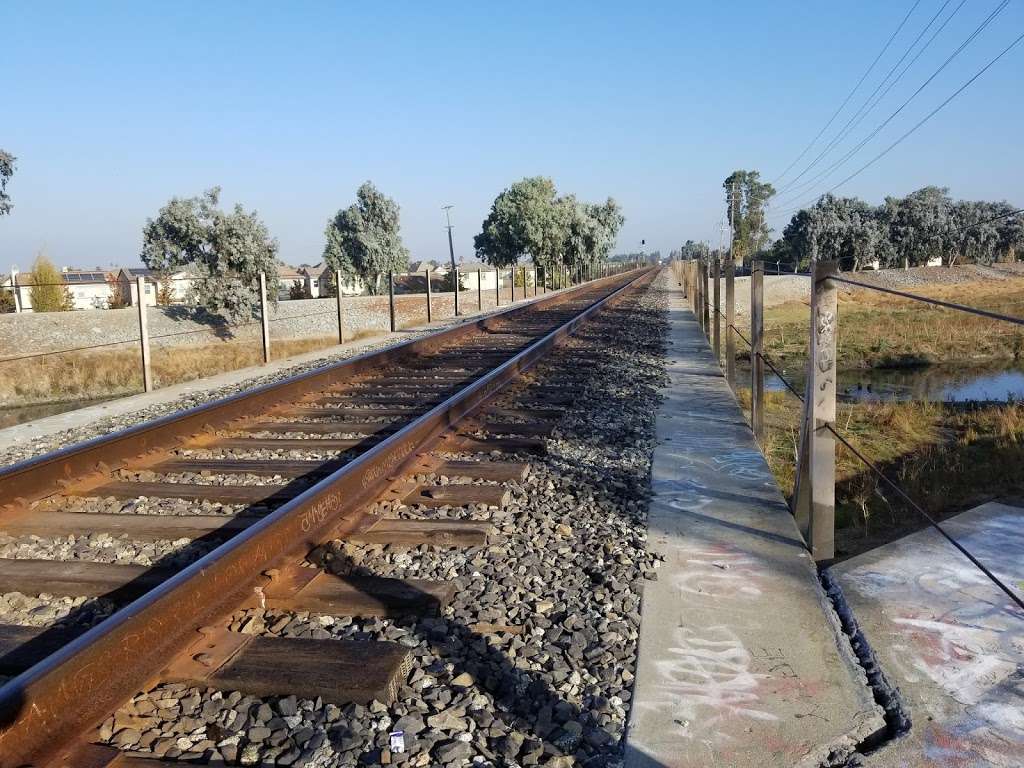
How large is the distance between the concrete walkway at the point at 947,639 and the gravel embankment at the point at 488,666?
3.09ft

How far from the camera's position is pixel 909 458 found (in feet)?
34.6

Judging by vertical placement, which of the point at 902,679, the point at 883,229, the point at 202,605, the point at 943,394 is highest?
the point at 883,229

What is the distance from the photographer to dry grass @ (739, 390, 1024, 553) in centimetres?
712

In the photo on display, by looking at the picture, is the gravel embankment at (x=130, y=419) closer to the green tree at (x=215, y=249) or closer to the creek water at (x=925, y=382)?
the creek water at (x=925, y=382)

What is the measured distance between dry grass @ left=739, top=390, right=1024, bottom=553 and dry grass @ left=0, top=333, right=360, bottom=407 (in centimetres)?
1343

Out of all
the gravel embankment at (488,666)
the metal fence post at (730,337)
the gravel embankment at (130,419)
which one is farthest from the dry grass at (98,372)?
the gravel embankment at (488,666)

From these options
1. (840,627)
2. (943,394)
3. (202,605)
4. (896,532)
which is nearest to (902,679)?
(840,627)

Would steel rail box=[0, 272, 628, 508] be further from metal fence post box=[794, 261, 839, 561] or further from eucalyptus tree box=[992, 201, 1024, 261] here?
eucalyptus tree box=[992, 201, 1024, 261]

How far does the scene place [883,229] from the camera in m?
76.6

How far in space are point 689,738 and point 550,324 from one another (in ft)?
53.5

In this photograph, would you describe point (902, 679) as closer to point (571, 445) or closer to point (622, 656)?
point (622, 656)

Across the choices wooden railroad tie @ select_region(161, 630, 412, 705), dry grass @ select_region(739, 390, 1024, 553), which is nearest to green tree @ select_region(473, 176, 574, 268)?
dry grass @ select_region(739, 390, 1024, 553)

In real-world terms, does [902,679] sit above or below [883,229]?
below

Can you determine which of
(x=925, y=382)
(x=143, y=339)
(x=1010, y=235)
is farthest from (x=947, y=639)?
(x=1010, y=235)
